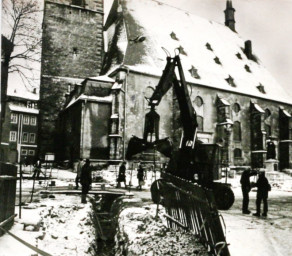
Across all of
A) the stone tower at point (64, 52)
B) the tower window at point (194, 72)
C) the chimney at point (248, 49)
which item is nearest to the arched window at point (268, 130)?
the chimney at point (248, 49)

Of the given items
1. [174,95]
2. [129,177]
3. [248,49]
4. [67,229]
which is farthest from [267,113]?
[67,229]

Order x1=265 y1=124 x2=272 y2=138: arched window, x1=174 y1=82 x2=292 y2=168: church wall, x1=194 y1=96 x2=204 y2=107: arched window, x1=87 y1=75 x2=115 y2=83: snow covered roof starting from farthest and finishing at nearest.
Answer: x1=265 y1=124 x2=272 y2=138: arched window, x1=174 y1=82 x2=292 y2=168: church wall, x1=194 y1=96 x2=204 y2=107: arched window, x1=87 y1=75 x2=115 y2=83: snow covered roof

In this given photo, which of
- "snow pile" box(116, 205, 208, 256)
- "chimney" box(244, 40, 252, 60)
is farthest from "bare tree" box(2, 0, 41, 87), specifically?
"chimney" box(244, 40, 252, 60)

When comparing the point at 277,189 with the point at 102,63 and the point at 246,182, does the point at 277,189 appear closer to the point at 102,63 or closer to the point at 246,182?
the point at 246,182

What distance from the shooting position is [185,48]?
24.5 meters

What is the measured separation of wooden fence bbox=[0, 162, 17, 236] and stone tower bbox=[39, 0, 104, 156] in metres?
14.3

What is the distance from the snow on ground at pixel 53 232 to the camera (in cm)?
472

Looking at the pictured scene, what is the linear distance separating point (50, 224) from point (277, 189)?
1323cm

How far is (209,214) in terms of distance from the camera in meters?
4.52

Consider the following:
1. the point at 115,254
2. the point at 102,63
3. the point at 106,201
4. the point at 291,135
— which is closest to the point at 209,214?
the point at 115,254

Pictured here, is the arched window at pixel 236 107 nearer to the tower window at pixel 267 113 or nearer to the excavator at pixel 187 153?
the tower window at pixel 267 113

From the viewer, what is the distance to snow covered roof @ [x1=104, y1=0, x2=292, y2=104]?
21938mm

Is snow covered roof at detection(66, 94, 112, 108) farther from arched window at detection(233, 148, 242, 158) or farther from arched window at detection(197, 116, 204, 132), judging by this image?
arched window at detection(233, 148, 242, 158)

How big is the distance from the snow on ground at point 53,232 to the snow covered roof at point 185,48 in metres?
13.7
